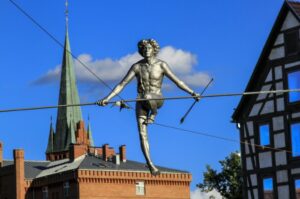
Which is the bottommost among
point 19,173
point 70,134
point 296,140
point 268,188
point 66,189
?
point 268,188

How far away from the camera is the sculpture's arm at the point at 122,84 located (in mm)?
8820

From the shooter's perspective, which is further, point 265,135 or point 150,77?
point 265,135

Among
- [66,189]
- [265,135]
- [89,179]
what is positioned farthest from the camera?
[66,189]

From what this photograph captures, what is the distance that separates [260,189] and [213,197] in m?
41.5

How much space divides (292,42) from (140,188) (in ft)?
191

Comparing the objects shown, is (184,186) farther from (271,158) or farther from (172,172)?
(271,158)

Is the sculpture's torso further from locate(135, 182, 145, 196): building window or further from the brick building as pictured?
locate(135, 182, 145, 196): building window

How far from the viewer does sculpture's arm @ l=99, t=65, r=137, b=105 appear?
882 cm

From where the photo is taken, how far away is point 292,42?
1679 inches

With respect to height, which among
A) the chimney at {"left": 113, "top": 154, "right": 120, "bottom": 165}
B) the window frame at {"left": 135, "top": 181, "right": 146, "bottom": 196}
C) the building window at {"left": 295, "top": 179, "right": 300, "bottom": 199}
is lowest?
the building window at {"left": 295, "top": 179, "right": 300, "bottom": 199}

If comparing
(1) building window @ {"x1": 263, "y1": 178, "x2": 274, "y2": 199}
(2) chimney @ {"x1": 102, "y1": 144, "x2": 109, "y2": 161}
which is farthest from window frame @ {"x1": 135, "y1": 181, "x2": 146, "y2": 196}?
(1) building window @ {"x1": 263, "y1": 178, "x2": 274, "y2": 199}

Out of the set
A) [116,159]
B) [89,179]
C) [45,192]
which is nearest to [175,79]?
[89,179]

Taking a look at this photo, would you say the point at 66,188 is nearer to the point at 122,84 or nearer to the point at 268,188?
the point at 268,188

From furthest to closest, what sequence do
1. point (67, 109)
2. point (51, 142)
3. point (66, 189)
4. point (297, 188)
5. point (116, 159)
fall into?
point (67, 109)
point (51, 142)
point (116, 159)
point (66, 189)
point (297, 188)
